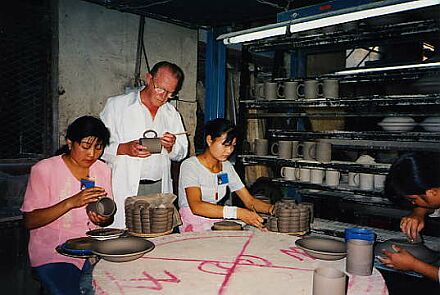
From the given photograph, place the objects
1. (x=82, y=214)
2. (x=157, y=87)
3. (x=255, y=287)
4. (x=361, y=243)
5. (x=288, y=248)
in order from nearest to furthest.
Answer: (x=255, y=287) → (x=361, y=243) → (x=288, y=248) → (x=82, y=214) → (x=157, y=87)

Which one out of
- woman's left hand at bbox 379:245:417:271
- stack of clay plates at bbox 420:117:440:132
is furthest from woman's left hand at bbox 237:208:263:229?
stack of clay plates at bbox 420:117:440:132

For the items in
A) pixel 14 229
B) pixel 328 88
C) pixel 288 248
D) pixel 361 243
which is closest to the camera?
pixel 361 243

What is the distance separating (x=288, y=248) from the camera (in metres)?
2.34

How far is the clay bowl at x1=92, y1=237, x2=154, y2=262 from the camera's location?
6.39 feet

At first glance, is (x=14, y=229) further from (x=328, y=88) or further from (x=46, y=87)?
(x=328, y=88)

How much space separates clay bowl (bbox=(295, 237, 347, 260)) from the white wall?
284cm

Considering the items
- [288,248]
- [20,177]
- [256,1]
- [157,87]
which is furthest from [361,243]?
[20,177]

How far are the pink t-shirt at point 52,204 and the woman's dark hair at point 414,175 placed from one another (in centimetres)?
192

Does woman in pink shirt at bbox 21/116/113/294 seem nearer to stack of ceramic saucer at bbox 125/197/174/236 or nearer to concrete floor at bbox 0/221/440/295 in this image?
stack of ceramic saucer at bbox 125/197/174/236

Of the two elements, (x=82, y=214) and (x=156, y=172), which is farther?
(x=156, y=172)

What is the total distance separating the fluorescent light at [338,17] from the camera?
7.48ft

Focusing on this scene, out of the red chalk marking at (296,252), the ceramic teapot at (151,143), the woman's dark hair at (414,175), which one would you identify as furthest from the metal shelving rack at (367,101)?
the red chalk marking at (296,252)

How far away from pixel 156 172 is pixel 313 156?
1.45 metres

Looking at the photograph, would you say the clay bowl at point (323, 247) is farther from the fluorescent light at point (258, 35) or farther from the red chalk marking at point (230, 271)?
the fluorescent light at point (258, 35)
